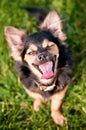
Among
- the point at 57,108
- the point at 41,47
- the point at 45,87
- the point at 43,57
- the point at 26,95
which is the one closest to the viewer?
the point at 43,57

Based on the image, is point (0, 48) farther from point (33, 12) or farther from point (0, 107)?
point (0, 107)

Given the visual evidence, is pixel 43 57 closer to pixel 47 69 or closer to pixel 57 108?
pixel 47 69

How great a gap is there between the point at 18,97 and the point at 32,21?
1.24m

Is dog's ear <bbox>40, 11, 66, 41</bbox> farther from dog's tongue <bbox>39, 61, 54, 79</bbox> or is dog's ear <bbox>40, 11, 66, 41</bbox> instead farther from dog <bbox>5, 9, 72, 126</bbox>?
dog's tongue <bbox>39, 61, 54, 79</bbox>

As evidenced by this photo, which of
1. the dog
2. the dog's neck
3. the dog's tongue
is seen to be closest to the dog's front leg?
the dog

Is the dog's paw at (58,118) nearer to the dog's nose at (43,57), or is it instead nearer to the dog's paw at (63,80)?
the dog's paw at (63,80)

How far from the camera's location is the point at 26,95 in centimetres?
362

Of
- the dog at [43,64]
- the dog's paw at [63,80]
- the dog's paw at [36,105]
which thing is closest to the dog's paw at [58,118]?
the dog at [43,64]

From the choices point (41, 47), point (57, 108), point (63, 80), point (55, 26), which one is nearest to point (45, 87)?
point (63, 80)

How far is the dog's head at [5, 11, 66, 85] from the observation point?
3.08 meters

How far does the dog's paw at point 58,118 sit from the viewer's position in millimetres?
3305

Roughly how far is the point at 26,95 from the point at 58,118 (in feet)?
1.44

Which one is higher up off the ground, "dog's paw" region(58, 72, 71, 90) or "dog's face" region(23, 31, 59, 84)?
"dog's face" region(23, 31, 59, 84)

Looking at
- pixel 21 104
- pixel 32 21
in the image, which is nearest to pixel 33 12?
pixel 32 21
